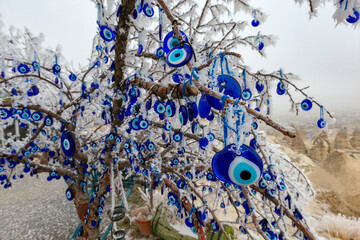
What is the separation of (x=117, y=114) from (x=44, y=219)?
6464 mm

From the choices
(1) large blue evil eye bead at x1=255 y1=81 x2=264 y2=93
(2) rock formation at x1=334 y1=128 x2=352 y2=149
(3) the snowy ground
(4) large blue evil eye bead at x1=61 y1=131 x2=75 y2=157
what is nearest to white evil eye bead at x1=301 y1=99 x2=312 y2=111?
(1) large blue evil eye bead at x1=255 y1=81 x2=264 y2=93

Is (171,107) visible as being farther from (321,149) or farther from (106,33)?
(321,149)

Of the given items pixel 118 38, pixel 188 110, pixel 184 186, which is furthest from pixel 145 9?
pixel 184 186

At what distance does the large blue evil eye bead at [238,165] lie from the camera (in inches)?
28.7

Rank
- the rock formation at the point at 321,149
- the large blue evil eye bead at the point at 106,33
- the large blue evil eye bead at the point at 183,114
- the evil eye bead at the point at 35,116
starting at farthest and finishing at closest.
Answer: the rock formation at the point at 321,149
the evil eye bead at the point at 35,116
the large blue evil eye bead at the point at 106,33
the large blue evil eye bead at the point at 183,114

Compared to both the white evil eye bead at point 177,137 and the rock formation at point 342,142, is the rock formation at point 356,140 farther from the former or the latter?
the white evil eye bead at point 177,137

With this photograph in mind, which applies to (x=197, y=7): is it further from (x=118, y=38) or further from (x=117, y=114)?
(x=117, y=114)

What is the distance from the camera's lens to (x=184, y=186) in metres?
2.86

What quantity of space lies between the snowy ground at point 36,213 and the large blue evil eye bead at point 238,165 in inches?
214

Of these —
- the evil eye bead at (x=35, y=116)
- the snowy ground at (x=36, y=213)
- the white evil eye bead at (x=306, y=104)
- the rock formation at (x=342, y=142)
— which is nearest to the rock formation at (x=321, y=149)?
the rock formation at (x=342, y=142)

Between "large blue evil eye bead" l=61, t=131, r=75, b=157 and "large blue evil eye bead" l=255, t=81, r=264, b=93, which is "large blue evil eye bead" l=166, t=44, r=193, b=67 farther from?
"large blue evil eye bead" l=61, t=131, r=75, b=157

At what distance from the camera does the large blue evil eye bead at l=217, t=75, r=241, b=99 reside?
36.9 inches

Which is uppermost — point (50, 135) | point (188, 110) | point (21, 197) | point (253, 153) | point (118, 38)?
point (118, 38)

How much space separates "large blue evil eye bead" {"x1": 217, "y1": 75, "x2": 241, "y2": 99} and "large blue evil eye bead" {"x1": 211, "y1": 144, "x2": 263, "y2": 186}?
31 centimetres
